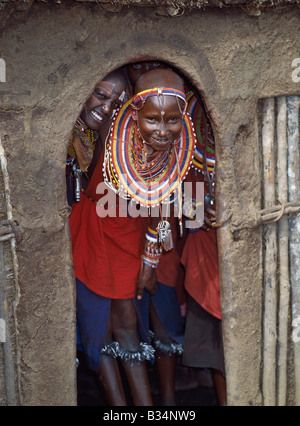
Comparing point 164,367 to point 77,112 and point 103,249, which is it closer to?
point 103,249

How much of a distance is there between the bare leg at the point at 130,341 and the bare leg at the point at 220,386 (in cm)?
62

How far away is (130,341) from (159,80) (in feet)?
6.10

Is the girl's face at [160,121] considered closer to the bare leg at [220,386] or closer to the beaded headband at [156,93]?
the beaded headband at [156,93]

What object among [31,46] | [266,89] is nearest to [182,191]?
[266,89]

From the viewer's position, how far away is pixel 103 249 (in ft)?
14.9

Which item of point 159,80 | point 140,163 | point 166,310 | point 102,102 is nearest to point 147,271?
point 166,310

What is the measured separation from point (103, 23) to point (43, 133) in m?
0.73

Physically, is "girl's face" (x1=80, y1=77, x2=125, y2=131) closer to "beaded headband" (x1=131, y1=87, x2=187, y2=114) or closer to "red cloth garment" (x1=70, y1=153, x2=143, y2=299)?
"beaded headband" (x1=131, y1=87, x2=187, y2=114)

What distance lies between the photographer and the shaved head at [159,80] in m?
4.12

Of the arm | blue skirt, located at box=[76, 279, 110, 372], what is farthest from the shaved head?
blue skirt, located at box=[76, 279, 110, 372]

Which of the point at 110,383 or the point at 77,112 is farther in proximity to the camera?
the point at 110,383

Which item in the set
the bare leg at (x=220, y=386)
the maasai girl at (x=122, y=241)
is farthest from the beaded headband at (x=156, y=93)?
the bare leg at (x=220, y=386)

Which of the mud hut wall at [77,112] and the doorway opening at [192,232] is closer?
the mud hut wall at [77,112]
